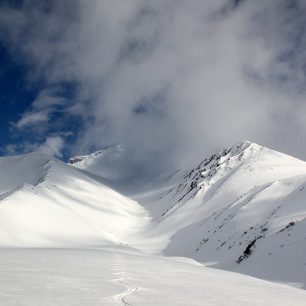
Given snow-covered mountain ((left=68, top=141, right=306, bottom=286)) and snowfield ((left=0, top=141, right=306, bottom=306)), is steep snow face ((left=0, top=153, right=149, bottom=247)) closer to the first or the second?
snowfield ((left=0, top=141, right=306, bottom=306))

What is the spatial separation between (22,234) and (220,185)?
171ft

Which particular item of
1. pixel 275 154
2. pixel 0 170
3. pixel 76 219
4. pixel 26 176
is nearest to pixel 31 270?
pixel 76 219

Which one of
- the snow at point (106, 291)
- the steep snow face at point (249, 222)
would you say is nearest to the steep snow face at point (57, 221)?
the steep snow face at point (249, 222)

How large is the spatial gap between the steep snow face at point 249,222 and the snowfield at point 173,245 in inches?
5.6

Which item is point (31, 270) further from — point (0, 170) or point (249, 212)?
point (0, 170)

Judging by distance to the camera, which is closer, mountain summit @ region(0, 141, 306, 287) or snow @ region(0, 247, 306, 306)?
snow @ region(0, 247, 306, 306)

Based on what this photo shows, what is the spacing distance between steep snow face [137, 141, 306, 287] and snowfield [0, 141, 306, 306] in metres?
0.14

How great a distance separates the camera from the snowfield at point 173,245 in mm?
9656

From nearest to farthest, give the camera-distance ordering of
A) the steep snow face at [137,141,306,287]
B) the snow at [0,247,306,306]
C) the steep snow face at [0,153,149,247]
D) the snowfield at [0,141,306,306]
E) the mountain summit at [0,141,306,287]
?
the snow at [0,247,306,306] → the snowfield at [0,141,306,306] → the steep snow face at [137,141,306,287] → the mountain summit at [0,141,306,287] → the steep snow face at [0,153,149,247]

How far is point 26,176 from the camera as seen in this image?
15312 cm

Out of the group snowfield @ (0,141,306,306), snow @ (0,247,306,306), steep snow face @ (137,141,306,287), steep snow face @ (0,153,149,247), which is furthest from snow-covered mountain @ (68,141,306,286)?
snow @ (0,247,306,306)

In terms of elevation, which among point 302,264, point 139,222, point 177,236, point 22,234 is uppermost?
point 139,222

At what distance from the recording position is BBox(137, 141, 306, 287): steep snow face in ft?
99.7

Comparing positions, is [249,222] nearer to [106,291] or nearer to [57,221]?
[57,221]
